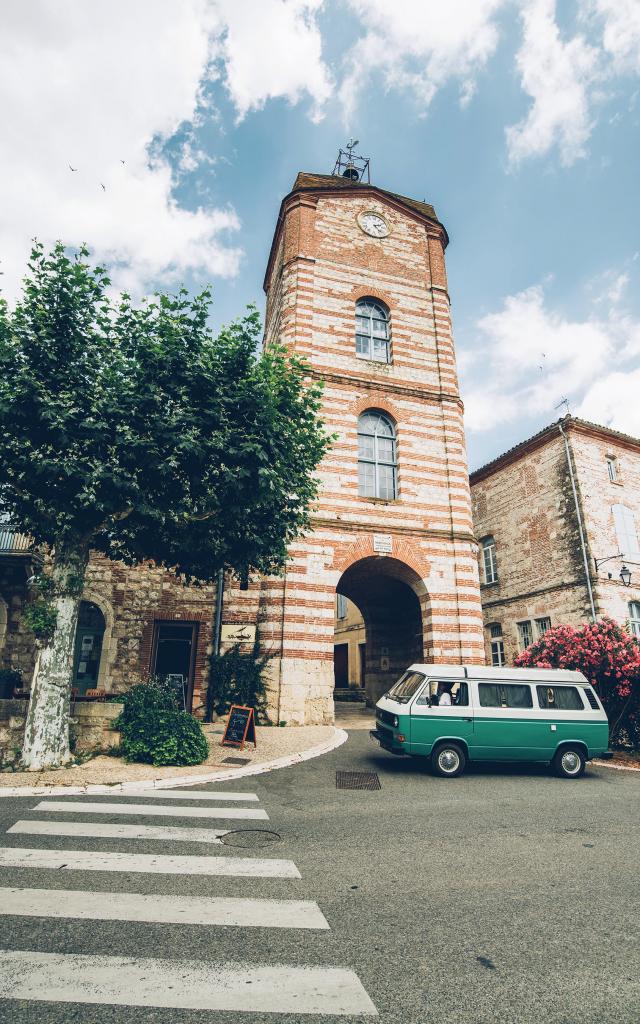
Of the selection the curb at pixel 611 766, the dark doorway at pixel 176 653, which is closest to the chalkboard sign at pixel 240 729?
the dark doorway at pixel 176 653

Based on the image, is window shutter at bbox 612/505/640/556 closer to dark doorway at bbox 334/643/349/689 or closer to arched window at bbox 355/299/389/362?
arched window at bbox 355/299/389/362

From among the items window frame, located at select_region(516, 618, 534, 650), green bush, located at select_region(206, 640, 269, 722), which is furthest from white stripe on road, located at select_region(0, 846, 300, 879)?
window frame, located at select_region(516, 618, 534, 650)

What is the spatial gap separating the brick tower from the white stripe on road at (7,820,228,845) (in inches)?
294

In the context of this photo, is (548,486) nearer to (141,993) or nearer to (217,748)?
(217,748)

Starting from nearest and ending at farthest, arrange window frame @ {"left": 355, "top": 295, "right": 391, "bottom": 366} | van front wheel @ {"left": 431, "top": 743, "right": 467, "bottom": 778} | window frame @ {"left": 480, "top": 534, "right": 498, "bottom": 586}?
van front wheel @ {"left": 431, "top": 743, "right": 467, "bottom": 778}
window frame @ {"left": 355, "top": 295, "right": 391, "bottom": 366}
window frame @ {"left": 480, "top": 534, "right": 498, "bottom": 586}

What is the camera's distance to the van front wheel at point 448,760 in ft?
29.5

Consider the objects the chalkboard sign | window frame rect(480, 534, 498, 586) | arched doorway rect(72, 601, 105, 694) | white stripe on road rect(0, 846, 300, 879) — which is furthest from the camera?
window frame rect(480, 534, 498, 586)

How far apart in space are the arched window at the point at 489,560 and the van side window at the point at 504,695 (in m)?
13.6

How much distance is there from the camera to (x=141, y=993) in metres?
2.83

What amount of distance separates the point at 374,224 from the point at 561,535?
12903 millimetres

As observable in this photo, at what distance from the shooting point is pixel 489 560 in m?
23.4

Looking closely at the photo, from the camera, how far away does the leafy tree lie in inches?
331

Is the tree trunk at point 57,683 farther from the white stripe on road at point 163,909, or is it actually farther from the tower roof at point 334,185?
the tower roof at point 334,185

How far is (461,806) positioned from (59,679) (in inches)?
249
